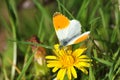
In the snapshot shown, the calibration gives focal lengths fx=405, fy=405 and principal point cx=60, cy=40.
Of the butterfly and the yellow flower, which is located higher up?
the butterfly

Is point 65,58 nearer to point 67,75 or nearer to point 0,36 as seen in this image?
point 67,75

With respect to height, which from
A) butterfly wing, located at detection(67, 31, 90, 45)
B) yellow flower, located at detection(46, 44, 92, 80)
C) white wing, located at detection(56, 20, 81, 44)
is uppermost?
white wing, located at detection(56, 20, 81, 44)

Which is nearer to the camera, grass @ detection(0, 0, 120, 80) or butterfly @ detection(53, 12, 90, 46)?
butterfly @ detection(53, 12, 90, 46)

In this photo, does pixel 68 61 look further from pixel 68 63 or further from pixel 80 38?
pixel 80 38

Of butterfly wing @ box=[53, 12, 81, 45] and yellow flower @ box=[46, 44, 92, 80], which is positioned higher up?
butterfly wing @ box=[53, 12, 81, 45]

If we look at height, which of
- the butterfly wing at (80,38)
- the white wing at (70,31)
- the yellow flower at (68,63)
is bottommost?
the yellow flower at (68,63)
